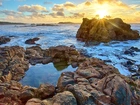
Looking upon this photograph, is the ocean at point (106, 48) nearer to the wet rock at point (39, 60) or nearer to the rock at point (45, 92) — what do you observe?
the wet rock at point (39, 60)

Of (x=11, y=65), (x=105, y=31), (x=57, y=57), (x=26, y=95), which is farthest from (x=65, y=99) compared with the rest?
(x=105, y=31)

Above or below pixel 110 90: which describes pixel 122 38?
below

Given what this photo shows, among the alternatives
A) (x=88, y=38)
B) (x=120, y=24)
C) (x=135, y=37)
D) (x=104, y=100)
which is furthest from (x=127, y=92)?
(x=120, y=24)

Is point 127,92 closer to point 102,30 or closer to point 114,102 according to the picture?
point 114,102

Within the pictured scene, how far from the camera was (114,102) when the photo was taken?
29.7 feet

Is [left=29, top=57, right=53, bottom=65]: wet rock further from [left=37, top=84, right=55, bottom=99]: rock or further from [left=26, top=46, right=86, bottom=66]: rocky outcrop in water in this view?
[left=37, top=84, right=55, bottom=99]: rock

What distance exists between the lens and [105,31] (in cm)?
5303

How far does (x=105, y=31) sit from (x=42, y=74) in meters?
38.3

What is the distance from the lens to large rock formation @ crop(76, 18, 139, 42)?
52.1 metres

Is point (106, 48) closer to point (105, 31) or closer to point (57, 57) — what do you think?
point (57, 57)

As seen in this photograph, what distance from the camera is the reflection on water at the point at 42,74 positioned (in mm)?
16250

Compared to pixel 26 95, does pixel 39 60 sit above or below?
below

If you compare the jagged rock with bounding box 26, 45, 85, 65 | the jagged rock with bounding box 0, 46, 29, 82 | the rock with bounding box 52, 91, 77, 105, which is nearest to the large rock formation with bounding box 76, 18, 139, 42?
the jagged rock with bounding box 26, 45, 85, 65

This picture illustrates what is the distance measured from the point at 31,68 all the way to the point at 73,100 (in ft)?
42.4
